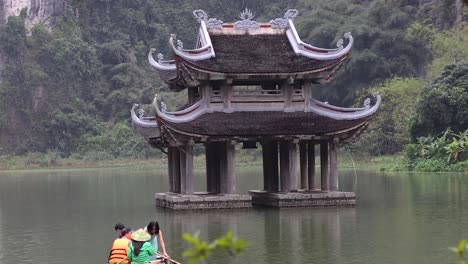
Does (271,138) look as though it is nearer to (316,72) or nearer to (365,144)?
(316,72)

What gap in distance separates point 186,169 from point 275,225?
4696 mm

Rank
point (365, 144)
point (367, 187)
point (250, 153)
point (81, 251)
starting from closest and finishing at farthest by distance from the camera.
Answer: point (81, 251), point (367, 187), point (365, 144), point (250, 153)

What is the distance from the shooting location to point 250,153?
73.1 metres

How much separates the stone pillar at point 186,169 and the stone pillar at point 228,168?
40.5 inches

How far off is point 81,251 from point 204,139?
7.94 metres

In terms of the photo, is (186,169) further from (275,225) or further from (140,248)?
(140,248)

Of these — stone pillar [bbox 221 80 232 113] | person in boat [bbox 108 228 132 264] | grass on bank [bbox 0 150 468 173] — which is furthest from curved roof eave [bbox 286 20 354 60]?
grass on bank [bbox 0 150 468 173]

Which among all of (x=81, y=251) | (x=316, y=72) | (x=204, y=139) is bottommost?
(x=81, y=251)

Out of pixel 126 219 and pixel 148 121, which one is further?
pixel 148 121

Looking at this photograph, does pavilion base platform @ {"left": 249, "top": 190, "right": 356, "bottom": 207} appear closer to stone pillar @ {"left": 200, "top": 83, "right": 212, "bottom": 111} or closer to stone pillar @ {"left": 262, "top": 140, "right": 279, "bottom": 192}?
stone pillar @ {"left": 262, "top": 140, "right": 279, "bottom": 192}

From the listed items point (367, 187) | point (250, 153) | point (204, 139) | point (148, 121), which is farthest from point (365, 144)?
point (204, 139)

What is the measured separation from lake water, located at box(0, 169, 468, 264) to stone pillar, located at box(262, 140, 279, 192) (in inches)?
102

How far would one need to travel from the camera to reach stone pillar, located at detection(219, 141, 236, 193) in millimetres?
29578

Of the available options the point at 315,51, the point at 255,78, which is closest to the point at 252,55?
the point at 255,78
